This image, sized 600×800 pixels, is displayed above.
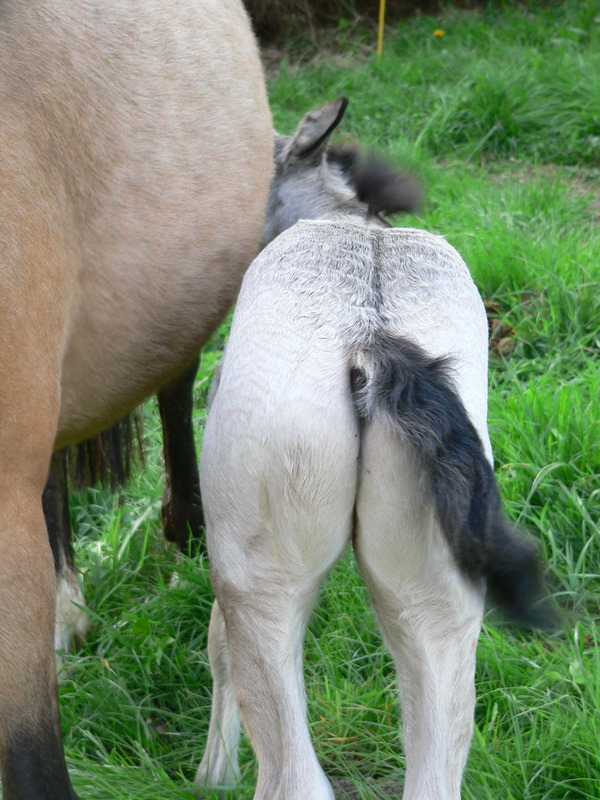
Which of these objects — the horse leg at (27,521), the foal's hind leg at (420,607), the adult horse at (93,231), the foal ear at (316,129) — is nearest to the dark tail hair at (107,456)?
the adult horse at (93,231)

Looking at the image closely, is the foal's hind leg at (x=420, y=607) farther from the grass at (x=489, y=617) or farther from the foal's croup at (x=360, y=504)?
the grass at (x=489, y=617)

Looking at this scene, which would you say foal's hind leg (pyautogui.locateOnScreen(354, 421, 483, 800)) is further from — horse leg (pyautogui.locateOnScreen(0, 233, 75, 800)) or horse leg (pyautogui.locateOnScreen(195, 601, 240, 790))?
horse leg (pyautogui.locateOnScreen(195, 601, 240, 790))

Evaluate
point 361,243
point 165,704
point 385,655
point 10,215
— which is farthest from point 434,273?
point 165,704

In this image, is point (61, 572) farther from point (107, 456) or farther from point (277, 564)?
point (277, 564)

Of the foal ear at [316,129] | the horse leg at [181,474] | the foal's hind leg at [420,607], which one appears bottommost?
the horse leg at [181,474]

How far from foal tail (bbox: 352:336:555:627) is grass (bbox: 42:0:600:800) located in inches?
26.0

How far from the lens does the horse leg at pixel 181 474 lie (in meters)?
3.60

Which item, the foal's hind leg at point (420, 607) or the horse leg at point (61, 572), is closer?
the foal's hind leg at point (420, 607)

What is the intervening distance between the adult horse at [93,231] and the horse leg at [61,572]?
1.97ft

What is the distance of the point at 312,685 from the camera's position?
2740mm

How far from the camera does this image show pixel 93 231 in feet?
7.64

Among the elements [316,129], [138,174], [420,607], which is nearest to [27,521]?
[420,607]

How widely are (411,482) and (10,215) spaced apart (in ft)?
3.07

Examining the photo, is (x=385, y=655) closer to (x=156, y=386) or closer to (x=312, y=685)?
(x=312, y=685)
